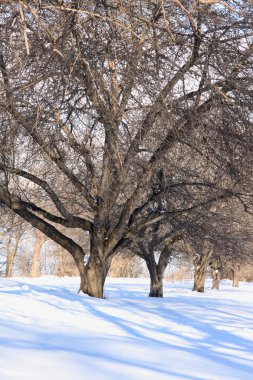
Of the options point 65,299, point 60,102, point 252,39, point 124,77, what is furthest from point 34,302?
point 252,39

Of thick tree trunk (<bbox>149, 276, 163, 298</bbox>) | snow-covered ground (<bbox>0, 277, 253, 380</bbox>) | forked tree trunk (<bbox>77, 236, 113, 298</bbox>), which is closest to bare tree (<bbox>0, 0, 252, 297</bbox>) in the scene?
forked tree trunk (<bbox>77, 236, 113, 298</bbox>)

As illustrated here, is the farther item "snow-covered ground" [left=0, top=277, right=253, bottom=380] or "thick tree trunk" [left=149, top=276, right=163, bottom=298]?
"thick tree trunk" [left=149, top=276, right=163, bottom=298]

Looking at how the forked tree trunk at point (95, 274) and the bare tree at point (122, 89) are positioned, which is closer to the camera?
the bare tree at point (122, 89)

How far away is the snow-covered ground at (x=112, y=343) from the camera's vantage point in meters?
4.20

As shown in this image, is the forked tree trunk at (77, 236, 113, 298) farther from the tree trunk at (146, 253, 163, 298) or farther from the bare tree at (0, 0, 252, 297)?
the tree trunk at (146, 253, 163, 298)

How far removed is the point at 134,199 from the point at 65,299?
3095mm

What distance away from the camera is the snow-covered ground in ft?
13.8

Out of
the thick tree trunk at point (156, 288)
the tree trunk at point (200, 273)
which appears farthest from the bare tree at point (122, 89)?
the tree trunk at point (200, 273)

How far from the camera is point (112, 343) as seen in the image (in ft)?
18.9

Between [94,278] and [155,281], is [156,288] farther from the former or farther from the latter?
[94,278]

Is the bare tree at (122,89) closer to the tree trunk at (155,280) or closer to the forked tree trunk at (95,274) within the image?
the forked tree trunk at (95,274)

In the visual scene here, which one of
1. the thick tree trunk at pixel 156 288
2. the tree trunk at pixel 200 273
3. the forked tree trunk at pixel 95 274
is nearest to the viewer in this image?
the forked tree trunk at pixel 95 274

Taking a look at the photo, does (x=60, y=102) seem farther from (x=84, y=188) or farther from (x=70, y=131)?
(x=84, y=188)

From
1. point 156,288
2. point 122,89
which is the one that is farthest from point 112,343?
point 156,288
